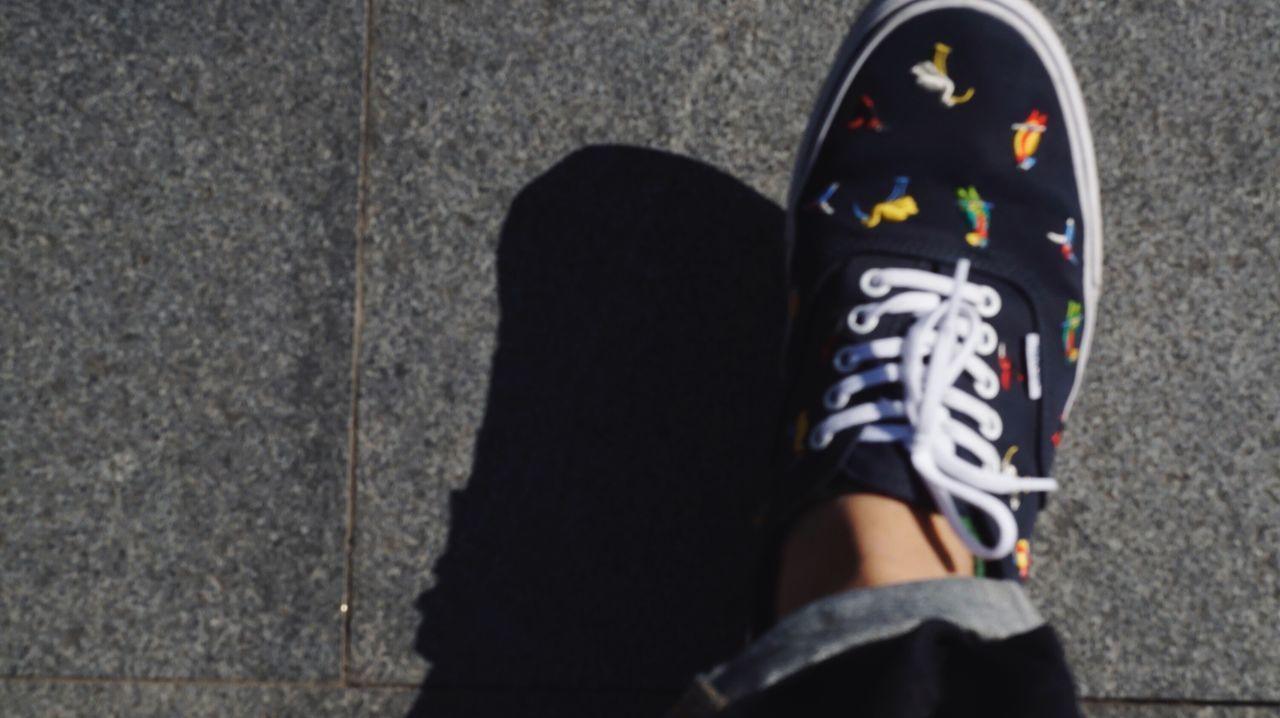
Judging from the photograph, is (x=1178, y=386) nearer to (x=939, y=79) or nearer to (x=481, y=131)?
(x=939, y=79)

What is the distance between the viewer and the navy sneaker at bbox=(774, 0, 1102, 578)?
45.6 inches

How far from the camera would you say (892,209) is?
1.27 m

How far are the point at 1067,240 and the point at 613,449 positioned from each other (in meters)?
0.60

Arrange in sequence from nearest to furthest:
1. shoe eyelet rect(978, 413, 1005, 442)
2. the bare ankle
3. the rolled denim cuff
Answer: the rolled denim cuff < the bare ankle < shoe eyelet rect(978, 413, 1005, 442)

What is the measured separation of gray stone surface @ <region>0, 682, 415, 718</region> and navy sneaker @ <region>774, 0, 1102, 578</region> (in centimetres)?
60

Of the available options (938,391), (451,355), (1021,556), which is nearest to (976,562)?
(1021,556)

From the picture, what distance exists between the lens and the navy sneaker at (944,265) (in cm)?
116

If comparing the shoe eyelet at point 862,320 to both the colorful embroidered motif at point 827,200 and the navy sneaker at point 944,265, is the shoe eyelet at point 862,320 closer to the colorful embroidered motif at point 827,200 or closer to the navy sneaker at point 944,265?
the navy sneaker at point 944,265

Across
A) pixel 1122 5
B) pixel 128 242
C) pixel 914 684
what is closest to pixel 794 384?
pixel 914 684

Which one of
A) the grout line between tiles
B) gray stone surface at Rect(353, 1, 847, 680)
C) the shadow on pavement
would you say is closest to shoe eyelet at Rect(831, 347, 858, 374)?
the shadow on pavement

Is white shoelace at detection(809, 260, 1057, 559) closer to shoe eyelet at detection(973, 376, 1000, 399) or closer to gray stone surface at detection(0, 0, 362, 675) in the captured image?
shoe eyelet at detection(973, 376, 1000, 399)

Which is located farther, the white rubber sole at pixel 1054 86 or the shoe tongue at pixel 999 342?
the white rubber sole at pixel 1054 86

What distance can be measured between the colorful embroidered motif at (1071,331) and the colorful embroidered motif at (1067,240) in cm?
6

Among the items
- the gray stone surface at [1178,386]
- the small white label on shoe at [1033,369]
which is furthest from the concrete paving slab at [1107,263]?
the small white label on shoe at [1033,369]
